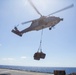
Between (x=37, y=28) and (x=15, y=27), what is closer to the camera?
(x=37, y=28)

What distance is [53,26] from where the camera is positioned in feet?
99.6

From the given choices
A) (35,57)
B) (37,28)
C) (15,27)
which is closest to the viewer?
(35,57)

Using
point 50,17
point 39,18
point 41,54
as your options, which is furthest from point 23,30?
point 41,54

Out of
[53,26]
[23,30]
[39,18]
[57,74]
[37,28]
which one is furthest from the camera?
[23,30]

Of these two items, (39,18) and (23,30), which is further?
(23,30)

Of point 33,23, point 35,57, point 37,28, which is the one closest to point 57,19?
point 37,28

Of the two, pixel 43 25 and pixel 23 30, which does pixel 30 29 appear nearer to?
pixel 23 30

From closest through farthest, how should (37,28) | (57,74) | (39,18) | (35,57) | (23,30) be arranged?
(57,74), (35,57), (37,28), (39,18), (23,30)

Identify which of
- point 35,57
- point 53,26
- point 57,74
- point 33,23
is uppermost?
point 33,23

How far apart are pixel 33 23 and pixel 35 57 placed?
15.0 meters

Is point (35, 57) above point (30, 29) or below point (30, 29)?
below

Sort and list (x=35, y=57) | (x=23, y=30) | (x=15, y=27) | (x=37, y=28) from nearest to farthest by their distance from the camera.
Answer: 1. (x=35, y=57)
2. (x=37, y=28)
3. (x=23, y=30)
4. (x=15, y=27)

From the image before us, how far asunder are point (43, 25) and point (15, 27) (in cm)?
1131

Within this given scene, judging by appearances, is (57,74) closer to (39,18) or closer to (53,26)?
(53,26)
